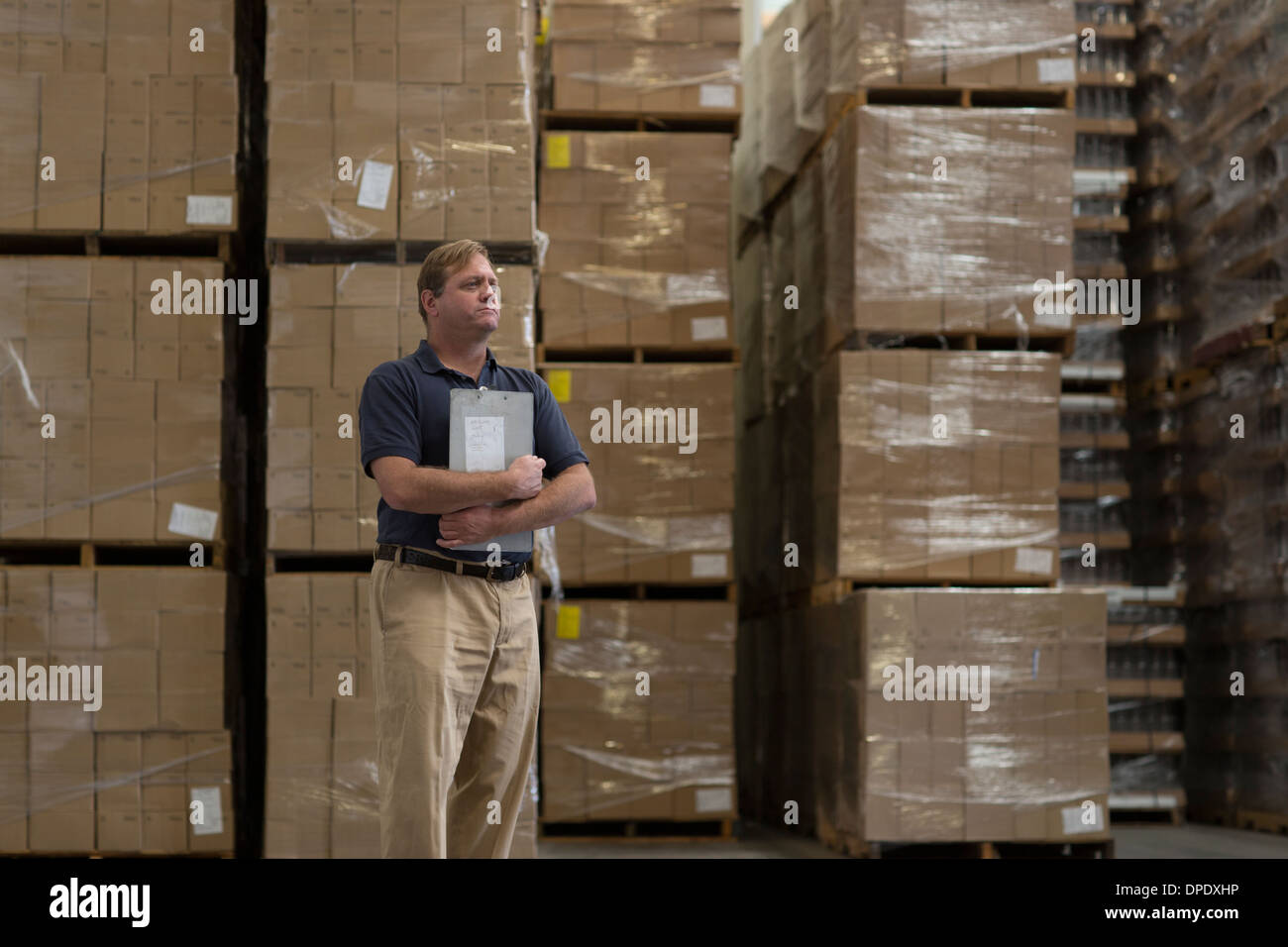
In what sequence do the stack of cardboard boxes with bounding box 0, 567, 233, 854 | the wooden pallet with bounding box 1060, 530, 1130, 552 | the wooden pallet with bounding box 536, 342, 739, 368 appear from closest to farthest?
the stack of cardboard boxes with bounding box 0, 567, 233, 854
the wooden pallet with bounding box 536, 342, 739, 368
the wooden pallet with bounding box 1060, 530, 1130, 552

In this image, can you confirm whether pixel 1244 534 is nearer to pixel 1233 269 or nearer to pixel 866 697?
pixel 1233 269

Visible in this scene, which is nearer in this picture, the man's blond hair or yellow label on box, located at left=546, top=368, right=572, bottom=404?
the man's blond hair

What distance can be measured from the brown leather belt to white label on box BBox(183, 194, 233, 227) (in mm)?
2985

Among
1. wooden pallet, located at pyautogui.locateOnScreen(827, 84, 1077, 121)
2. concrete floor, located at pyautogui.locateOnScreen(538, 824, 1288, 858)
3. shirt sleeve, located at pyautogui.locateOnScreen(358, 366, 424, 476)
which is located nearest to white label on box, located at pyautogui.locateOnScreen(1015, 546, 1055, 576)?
concrete floor, located at pyautogui.locateOnScreen(538, 824, 1288, 858)

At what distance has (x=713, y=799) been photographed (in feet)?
23.0

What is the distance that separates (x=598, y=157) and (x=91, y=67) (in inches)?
91.6

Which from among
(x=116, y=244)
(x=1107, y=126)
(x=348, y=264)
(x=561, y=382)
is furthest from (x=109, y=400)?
(x=1107, y=126)

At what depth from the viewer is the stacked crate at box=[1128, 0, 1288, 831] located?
7.41 metres

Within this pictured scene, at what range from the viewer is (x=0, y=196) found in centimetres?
619

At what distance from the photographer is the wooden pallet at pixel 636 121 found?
24.1 ft

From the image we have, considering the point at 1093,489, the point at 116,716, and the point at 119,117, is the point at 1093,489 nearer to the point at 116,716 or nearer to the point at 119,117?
the point at 116,716

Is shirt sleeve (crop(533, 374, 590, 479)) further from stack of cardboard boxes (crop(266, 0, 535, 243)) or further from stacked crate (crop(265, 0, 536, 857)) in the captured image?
stack of cardboard boxes (crop(266, 0, 535, 243))

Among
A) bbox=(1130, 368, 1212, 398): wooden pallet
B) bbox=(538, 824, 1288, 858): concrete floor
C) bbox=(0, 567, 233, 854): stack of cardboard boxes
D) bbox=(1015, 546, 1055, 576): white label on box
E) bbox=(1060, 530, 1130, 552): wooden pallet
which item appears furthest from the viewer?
bbox=(1130, 368, 1212, 398): wooden pallet
